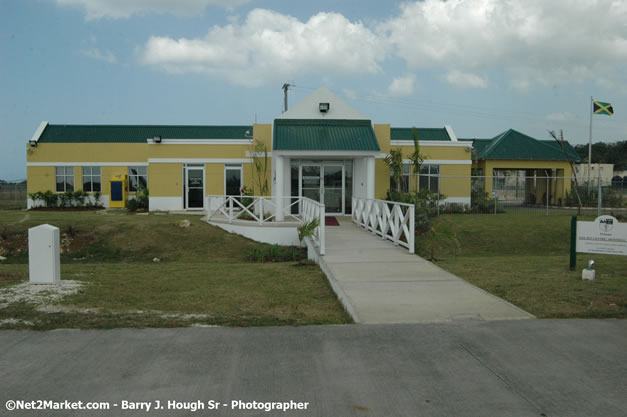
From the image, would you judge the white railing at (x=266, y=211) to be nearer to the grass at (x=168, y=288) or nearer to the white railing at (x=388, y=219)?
the grass at (x=168, y=288)

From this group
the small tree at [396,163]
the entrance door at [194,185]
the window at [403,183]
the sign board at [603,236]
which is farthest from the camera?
the entrance door at [194,185]

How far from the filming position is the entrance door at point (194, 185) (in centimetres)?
2314

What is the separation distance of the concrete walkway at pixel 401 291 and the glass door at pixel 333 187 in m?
8.54

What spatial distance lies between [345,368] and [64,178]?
27.2 metres

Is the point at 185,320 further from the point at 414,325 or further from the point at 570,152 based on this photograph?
the point at 570,152

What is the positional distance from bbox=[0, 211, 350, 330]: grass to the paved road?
0.55 meters

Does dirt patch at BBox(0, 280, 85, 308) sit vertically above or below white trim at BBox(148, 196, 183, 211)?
below

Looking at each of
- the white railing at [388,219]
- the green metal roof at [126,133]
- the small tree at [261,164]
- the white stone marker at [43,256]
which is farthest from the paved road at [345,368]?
the green metal roof at [126,133]

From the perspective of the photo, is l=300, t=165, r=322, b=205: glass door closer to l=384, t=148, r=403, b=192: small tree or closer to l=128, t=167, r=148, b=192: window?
l=384, t=148, r=403, b=192: small tree

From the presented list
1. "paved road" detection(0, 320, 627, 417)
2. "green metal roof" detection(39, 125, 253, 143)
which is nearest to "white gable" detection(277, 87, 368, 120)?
"green metal roof" detection(39, 125, 253, 143)

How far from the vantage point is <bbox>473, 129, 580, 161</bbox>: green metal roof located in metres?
27.8

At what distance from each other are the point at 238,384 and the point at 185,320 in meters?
2.24

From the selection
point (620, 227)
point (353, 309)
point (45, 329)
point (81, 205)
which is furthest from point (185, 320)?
point (81, 205)

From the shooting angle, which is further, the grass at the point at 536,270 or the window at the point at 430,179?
the window at the point at 430,179
